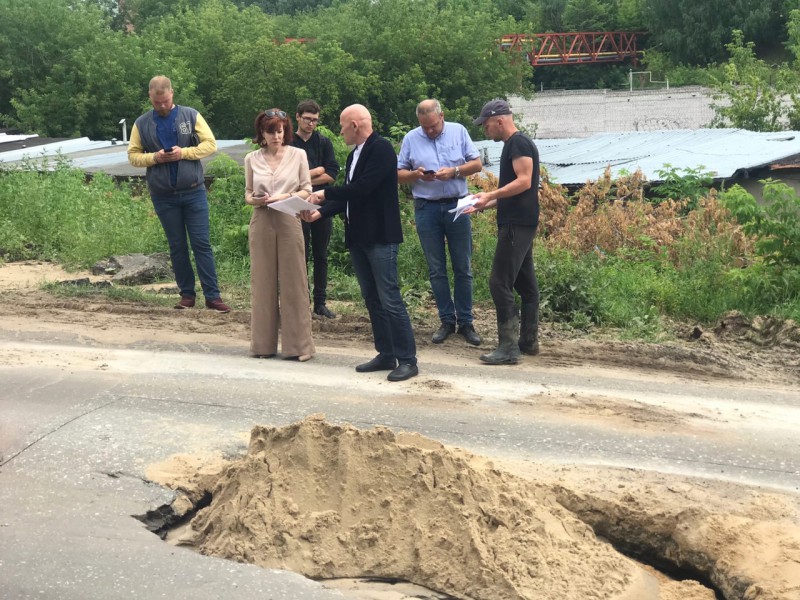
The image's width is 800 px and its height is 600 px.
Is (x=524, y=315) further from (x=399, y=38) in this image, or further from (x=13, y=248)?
(x=399, y=38)

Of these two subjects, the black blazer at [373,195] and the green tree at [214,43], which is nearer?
the black blazer at [373,195]

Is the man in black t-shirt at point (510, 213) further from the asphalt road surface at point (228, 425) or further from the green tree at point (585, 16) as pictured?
the green tree at point (585, 16)

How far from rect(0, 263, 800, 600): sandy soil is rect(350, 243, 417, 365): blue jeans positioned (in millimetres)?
818

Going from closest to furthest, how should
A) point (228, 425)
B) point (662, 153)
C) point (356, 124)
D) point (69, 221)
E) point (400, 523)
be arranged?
point (400, 523), point (228, 425), point (356, 124), point (69, 221), point (662, 153)

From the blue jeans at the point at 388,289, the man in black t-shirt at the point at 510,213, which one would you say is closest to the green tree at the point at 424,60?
the man in black t-shirt at the point at 510,213

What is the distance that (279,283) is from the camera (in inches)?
319

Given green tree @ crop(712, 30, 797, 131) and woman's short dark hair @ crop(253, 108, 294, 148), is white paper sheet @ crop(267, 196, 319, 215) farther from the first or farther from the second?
green tree @ crop(712, 30, 797, 131)

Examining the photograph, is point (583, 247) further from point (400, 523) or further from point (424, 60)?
point (424, 60)

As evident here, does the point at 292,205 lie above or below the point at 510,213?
above

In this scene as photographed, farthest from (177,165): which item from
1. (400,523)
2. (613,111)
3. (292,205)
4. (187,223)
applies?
(613,111)

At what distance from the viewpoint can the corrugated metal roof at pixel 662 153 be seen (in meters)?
20.2

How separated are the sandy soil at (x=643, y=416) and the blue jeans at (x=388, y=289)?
2.68 ft

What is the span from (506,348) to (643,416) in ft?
5.21

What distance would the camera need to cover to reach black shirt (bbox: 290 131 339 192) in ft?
30.6
